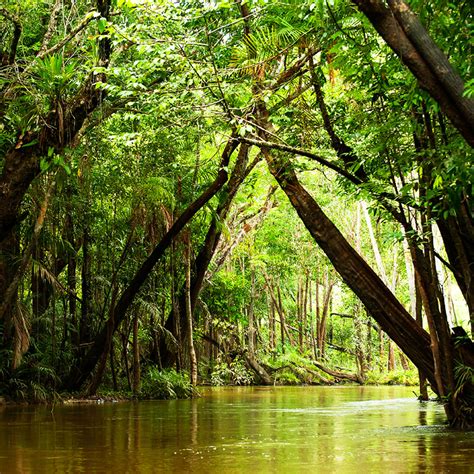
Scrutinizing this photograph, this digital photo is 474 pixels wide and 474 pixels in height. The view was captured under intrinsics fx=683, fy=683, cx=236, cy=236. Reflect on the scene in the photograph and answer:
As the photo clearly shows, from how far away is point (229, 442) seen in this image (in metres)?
6.93

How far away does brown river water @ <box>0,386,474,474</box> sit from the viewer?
204 inches

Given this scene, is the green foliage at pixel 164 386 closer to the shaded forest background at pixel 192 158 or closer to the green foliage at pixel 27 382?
the shaded forest background at pixel 192 158

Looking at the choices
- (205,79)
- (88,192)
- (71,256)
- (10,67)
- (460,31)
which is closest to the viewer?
(460,31)

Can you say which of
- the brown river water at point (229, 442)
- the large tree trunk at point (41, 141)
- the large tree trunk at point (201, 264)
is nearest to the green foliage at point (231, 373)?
the large tree trunk at point (201, 264)

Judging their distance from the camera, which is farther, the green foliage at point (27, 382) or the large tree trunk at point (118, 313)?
the large tree trunk at point (118, 313)

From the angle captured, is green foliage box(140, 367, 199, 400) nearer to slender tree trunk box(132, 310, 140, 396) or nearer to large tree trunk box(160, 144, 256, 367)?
slender tree trunk box(132, 310, 140, 396)

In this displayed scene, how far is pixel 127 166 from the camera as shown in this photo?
1484 centimetres

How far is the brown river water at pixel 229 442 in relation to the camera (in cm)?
518

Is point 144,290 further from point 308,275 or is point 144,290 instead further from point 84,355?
A: point 308,275

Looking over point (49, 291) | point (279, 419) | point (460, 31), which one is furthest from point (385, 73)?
point (49, 291)

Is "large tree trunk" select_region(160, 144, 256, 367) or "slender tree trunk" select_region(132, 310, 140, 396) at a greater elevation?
"large tree trunk" select_region(160, 144, 256, 367)

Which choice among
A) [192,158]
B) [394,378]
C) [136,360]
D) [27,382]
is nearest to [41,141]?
[27,382]

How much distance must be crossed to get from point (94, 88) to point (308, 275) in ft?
71.2

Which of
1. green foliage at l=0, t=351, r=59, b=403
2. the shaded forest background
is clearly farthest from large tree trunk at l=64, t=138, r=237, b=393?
green foliage at l=0, t=351, r=59, b=403
